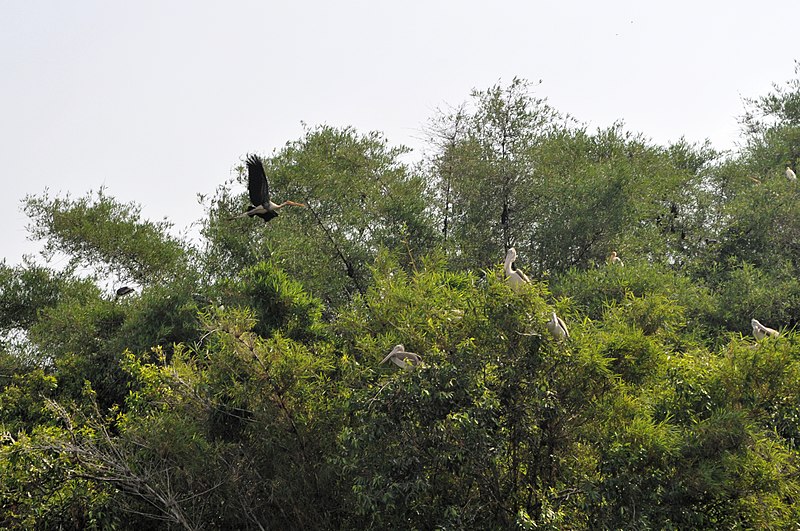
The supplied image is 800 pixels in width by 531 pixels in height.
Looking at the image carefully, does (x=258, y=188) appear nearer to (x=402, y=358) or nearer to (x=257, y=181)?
(x=257, y=181)

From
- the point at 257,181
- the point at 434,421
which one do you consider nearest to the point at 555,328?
the point at 434,421

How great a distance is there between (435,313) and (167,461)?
2.87m

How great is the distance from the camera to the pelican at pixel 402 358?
7.78 m

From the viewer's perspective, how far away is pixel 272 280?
10.6 metres

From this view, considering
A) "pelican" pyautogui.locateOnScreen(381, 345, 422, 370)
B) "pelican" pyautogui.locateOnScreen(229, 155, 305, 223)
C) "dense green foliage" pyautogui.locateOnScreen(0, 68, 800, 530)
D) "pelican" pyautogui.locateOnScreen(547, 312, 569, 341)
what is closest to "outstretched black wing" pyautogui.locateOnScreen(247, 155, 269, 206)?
"pelican" pyautogui.locateOnScreen(229, 155, 305, 223)

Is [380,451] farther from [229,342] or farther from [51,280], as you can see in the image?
[51,280]

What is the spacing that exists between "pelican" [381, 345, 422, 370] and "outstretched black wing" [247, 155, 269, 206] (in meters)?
4.49

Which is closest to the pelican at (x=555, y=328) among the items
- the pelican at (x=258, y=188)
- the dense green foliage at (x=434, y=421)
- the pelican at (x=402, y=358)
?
the dense green foliage at (x=434, y=421)

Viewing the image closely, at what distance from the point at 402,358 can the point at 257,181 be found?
4.88 m

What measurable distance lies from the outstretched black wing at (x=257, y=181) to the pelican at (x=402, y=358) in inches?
177

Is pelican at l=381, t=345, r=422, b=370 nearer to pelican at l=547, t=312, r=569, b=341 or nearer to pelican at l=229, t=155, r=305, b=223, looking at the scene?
pelican at l=547, t=312, r=569, b=341

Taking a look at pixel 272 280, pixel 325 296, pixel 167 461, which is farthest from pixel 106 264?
pixel 167 461

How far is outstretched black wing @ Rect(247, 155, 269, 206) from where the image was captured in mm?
11836

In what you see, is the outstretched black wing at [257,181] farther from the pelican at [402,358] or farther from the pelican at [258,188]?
the pelican at [402,358]
